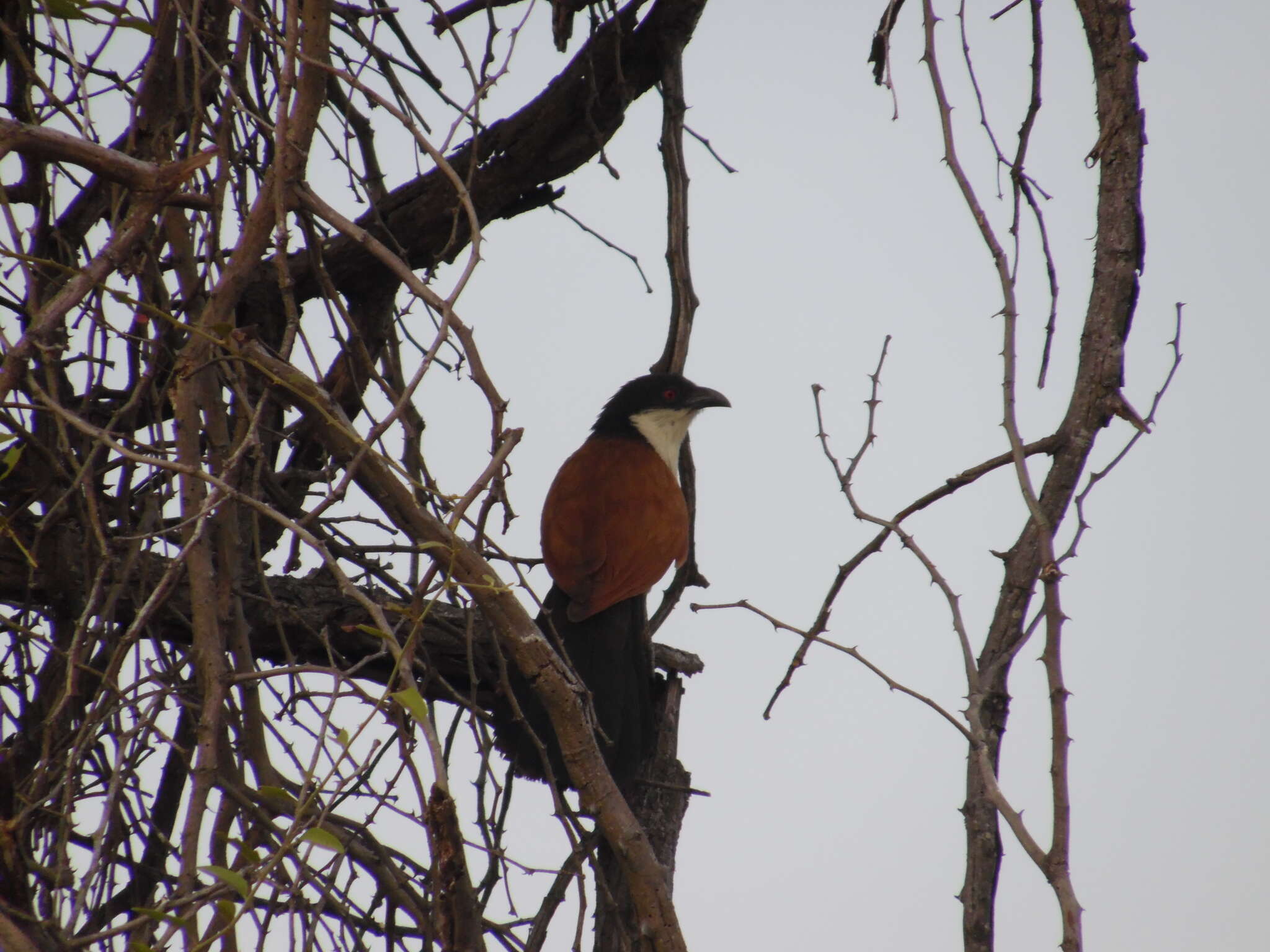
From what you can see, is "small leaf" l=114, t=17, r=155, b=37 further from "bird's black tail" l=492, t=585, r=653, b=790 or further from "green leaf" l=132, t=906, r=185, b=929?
"bird's black tail" l=492, t=585, r=653, b=790

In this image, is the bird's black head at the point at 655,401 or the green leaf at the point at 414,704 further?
the bird's black head at the point at 655,401

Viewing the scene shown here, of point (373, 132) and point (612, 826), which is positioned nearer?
point (612, 826)

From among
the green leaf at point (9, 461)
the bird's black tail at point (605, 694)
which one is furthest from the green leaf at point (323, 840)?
the bird's black tail at point (605, 694)

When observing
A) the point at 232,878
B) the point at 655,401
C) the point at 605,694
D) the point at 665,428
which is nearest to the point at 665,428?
the point at 665,428

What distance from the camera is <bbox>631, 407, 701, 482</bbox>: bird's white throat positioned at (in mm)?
3725

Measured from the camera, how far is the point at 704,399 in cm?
360

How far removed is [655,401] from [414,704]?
2.45 meters

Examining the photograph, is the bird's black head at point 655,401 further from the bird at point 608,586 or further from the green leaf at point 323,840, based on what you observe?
the green leaf at point 323,840

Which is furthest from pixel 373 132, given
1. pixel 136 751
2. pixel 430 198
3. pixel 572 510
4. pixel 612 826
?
pixel 612 826

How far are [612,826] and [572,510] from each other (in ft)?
5.25

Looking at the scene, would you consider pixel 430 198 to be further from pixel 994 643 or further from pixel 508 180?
pixel 994 643

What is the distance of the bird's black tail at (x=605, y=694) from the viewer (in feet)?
8.91

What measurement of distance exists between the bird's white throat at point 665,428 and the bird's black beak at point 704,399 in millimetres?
81

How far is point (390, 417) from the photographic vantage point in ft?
4.66
